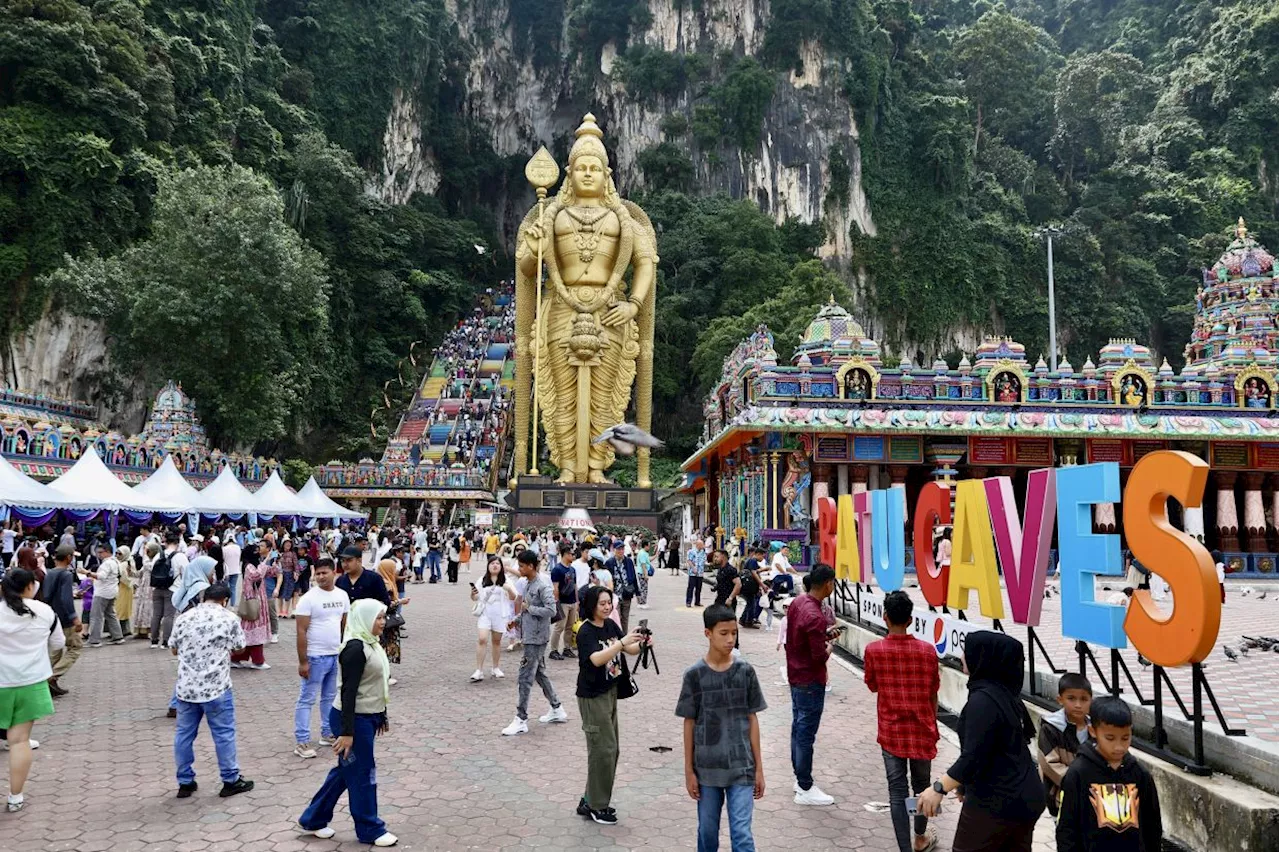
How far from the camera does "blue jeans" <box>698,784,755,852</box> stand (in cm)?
356

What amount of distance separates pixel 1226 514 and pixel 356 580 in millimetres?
19795

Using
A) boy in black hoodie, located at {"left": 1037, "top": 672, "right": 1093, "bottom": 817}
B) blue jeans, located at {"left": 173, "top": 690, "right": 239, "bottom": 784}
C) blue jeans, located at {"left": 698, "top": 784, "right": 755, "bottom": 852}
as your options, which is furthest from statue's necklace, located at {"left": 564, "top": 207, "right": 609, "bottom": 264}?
boy in black hoodie, located at {"left": 1037, "top": 672, "right": 1093, "bottom": 817}

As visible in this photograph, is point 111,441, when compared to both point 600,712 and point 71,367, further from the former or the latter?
point 600,712

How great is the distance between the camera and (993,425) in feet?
61.4

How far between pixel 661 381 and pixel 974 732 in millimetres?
38263

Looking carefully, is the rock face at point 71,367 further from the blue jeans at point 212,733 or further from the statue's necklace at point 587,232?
the blue jeans at point 212,733

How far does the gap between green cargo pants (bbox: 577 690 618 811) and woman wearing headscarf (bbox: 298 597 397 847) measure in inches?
39.5

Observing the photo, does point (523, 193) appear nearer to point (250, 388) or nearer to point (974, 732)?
point (250, 388)

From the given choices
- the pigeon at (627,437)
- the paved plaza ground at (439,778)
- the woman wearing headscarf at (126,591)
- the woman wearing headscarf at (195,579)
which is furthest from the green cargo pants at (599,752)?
the pigeon at (627,437)

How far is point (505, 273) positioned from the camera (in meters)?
59.6

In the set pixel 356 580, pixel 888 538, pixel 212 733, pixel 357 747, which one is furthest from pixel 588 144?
pixel 357 747

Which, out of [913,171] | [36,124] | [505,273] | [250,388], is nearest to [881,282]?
[913,171]

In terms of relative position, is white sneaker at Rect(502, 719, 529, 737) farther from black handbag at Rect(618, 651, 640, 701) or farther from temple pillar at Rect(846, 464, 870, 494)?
temple pillar at Rect(846, 464, 870, 494)

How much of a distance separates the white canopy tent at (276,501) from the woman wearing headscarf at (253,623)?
38.5 feet
